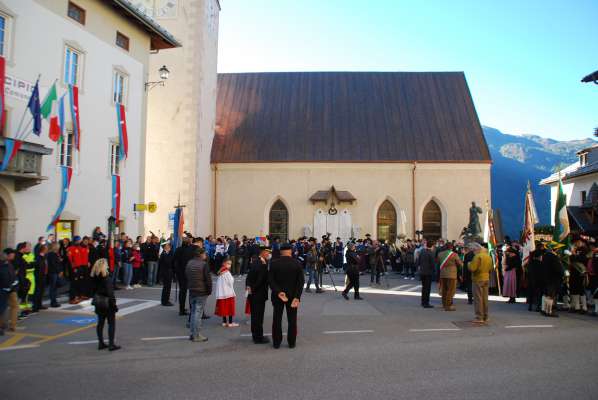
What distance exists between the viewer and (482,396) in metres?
6.28

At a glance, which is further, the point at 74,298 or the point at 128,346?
the point at 74,298

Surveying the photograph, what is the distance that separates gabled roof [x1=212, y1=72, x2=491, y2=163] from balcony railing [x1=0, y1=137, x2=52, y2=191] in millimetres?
16847

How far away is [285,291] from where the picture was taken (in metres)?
9.42

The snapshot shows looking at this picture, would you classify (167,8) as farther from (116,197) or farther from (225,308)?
(225,308)

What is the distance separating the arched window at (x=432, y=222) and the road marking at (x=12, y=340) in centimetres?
2498

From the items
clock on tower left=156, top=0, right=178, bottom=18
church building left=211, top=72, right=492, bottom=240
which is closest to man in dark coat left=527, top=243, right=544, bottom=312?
church building left=211, top=72, right=492, bottom=240

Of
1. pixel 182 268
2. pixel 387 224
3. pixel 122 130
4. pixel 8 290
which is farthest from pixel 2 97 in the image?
pixel 387 224

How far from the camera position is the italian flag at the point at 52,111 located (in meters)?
15.9

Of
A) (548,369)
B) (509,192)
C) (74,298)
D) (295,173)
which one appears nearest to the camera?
(548,369)

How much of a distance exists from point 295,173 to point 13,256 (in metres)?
21.6

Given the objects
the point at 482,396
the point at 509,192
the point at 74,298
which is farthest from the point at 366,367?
the point at 509,192

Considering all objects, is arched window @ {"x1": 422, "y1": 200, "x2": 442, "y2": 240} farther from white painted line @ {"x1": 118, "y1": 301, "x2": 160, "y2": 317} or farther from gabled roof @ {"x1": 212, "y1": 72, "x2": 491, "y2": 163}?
white painted line @ {"x1": 118, "y1": 301, "x2": 160, "y2": 317}

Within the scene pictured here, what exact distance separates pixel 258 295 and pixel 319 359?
214cm

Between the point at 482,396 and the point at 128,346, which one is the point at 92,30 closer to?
the point at 128,346
